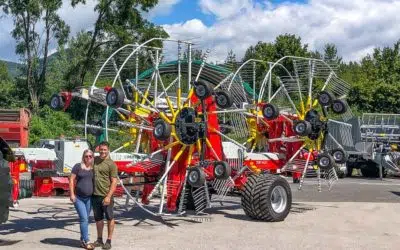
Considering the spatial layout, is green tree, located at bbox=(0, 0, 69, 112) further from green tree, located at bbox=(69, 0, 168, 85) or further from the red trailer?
the red trailer

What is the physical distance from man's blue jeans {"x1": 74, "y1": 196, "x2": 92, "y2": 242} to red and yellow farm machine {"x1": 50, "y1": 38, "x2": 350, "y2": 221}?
2.07m

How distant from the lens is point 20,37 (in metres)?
40.8

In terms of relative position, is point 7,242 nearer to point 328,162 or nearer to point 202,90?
point 202,90

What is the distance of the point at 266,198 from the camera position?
13219 mm

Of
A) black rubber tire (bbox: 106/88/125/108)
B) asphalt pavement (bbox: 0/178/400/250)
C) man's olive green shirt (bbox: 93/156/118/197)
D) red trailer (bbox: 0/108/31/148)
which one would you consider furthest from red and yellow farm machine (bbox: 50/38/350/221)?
red trailer (bbox: 0/108/31/148)

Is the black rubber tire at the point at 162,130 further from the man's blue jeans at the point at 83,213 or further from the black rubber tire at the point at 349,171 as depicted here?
the black rubber tire at the point at 349,171

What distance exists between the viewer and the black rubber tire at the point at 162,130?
1181cm

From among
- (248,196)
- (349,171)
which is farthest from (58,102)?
(349,171)

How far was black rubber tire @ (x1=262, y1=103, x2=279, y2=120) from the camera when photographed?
14023mm

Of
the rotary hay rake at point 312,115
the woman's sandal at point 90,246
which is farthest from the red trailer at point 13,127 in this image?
the woman's sandal at point 90,246

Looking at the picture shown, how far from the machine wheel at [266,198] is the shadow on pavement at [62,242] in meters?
3.94

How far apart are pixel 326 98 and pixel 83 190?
24.4ft

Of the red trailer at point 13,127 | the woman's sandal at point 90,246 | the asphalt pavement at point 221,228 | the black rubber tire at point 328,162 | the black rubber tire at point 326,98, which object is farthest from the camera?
the red trailer at point 13,127

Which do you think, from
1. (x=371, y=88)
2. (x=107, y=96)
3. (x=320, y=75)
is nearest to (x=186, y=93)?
(x=107, y=96)
